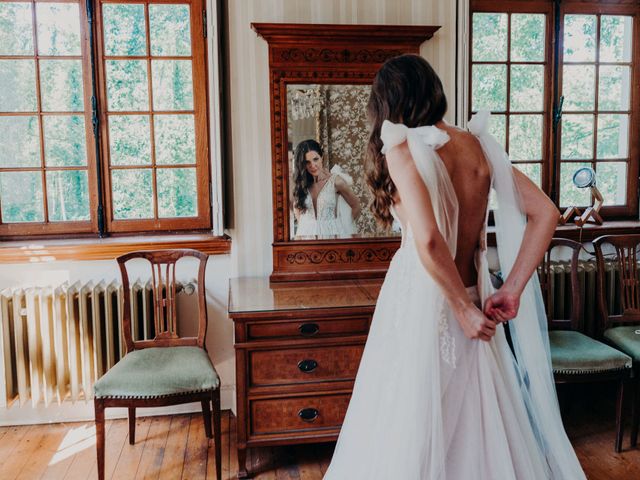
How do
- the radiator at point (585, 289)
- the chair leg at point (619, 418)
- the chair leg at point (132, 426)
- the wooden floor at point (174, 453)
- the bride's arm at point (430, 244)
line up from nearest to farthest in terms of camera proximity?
the bride's arm at point (430, 244) < the wooden floor at point (174, 453) < the chair leg at point (619, 418) < the chair leg at point (132, 426) < the radiator at point (585, 289)

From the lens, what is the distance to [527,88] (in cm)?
357

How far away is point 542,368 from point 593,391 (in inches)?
76.8

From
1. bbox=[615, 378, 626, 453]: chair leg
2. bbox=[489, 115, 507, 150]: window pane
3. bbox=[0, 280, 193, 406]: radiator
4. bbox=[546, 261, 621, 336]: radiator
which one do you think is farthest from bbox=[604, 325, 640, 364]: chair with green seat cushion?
bbox=[0, 280, 193, 406]: radiator

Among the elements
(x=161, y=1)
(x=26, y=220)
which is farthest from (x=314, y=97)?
(x=26, y=220)

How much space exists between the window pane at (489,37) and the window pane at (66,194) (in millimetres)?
2312

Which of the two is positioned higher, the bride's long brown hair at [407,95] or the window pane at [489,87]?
the window pane at [489,87]

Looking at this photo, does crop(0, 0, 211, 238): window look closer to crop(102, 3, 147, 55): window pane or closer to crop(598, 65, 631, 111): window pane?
crop(102, 3, 147, 55): window pane

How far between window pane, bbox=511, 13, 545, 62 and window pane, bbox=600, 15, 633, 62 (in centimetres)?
41

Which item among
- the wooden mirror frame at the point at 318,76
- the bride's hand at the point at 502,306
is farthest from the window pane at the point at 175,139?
the bride's hand at the point at 502,306

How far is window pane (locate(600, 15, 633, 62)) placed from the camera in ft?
12.0

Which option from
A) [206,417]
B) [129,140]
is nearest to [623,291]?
[206,417]

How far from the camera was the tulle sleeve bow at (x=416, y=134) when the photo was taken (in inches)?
63.2

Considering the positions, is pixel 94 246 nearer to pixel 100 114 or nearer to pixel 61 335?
pixel 61 335

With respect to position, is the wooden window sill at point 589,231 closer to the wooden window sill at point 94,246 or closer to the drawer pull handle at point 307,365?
the drawer pull handle at point 307,365
